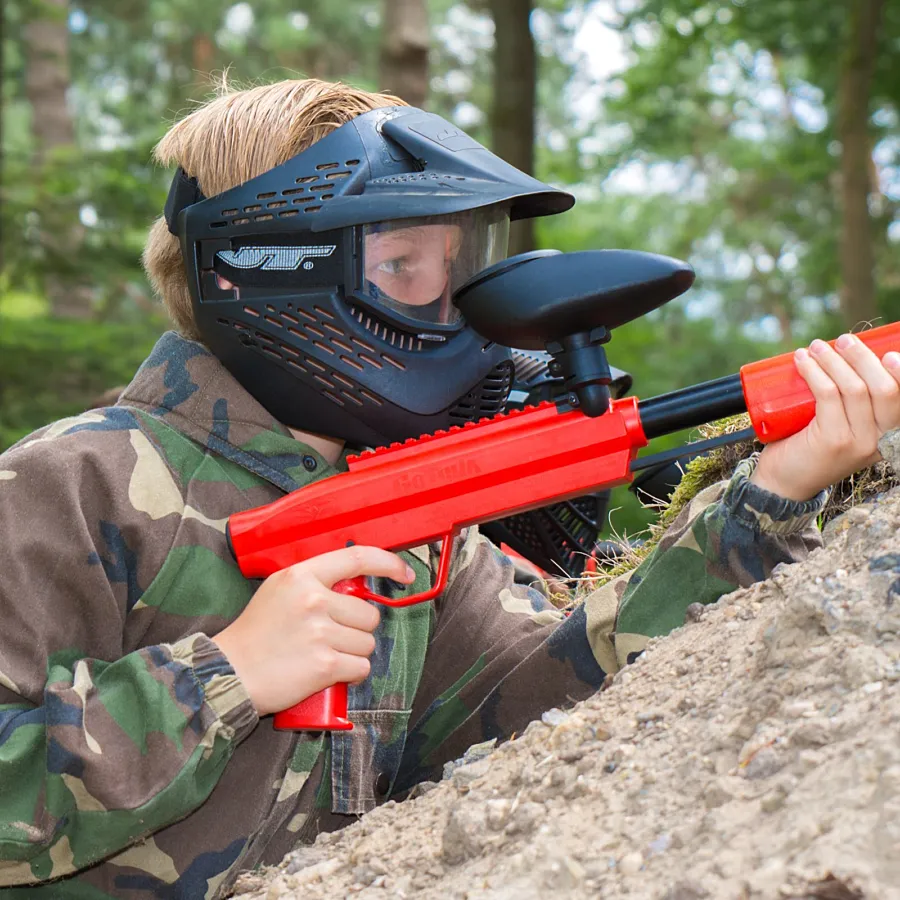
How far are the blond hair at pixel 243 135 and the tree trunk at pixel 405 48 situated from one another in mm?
5816

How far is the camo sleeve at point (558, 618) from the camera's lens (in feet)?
8.76

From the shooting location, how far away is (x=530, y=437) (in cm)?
249

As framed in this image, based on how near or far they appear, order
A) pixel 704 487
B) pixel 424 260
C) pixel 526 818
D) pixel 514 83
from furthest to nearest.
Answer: pixel 514 83 < pixel 704 487 < pixel 424 260 < pixel 526 818

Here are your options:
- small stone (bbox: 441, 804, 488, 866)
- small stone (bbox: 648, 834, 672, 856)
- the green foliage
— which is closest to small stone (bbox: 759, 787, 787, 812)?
small stone (bbox: 648, 834, 672, 856)

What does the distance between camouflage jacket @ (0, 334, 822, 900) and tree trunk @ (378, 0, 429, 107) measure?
6.28 metres

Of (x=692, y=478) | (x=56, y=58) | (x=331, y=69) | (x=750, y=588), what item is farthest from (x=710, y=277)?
(x=750, y=588)

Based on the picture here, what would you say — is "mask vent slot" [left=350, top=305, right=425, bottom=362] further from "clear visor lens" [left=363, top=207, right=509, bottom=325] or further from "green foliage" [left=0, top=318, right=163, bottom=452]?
"green foliage" [left=0, top=318, right=163, bottom=452]

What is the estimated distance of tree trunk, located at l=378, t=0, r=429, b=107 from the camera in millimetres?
8773

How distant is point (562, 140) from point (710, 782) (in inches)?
889

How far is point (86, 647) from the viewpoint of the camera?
256 centimetres

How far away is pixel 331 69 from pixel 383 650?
19520 millimetres

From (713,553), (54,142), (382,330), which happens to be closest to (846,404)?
(713,553)

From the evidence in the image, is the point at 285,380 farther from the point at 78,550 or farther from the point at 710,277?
the point at 710,277

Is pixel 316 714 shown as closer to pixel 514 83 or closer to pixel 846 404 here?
pixel 846 404
